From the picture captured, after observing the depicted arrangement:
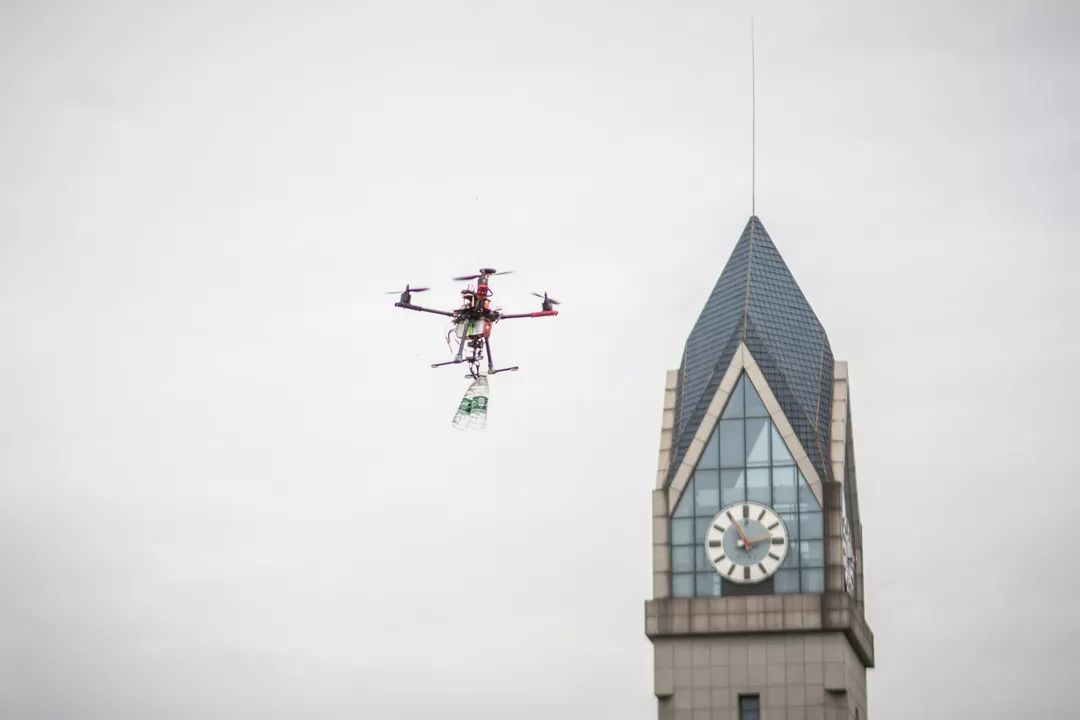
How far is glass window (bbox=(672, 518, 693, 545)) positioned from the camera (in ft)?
400

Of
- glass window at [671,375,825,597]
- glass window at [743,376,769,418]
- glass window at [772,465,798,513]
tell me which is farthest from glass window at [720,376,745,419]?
glass window at [772,465,798,513]

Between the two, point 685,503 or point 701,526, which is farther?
point 685,503

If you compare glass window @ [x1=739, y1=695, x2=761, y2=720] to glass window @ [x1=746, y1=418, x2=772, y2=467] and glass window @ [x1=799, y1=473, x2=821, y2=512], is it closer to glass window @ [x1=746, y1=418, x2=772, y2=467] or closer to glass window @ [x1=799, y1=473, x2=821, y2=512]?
glass window @ [x1=799, y1=473, x2=821, y2=512]

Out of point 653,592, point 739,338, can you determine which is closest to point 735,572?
point 653,592

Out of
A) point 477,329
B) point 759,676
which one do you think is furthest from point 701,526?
point 477,329

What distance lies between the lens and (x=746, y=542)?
120 m

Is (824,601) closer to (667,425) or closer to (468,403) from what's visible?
(667,425)

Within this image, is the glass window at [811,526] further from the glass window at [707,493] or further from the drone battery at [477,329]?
the drone battery at [477,329]

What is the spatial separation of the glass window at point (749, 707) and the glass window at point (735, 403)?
568 inches

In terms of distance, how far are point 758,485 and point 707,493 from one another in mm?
2626

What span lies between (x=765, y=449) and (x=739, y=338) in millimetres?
6440

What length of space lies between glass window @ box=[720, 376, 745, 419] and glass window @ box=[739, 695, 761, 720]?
1442 centimetres

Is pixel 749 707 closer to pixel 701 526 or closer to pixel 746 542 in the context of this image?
pixel 746 542

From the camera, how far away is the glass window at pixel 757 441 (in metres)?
122
